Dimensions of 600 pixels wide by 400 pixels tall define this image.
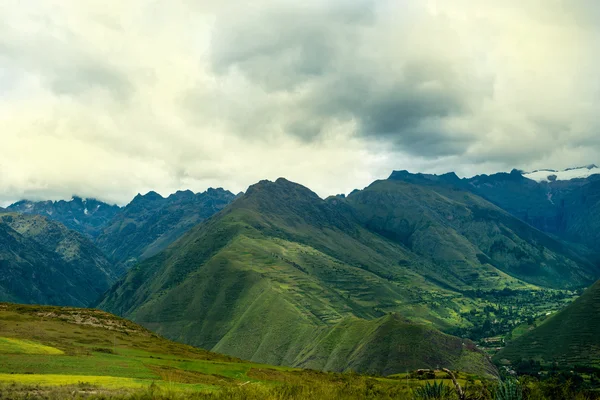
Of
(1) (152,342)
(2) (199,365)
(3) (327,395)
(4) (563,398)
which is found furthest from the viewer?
(1) (152,342)

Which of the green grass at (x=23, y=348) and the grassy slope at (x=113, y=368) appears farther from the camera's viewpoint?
the green grass at (x=23, y=348)

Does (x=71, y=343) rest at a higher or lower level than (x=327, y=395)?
lower

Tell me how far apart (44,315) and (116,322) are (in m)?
23.8

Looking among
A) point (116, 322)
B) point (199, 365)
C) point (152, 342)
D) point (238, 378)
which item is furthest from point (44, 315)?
point (238, 378)

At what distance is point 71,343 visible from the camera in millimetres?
113125

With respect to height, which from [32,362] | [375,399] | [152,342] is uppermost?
[375,399]

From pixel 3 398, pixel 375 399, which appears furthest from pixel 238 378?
pixel 375 399

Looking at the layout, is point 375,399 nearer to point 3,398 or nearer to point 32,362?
point 3,398

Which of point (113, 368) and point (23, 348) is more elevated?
point (23, 348)

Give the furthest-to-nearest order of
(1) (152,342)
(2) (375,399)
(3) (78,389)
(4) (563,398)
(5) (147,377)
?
(1) (152,342)
(5) (147,377)
(3) (78,389)
(4) (563,398)
(2) (375,399)

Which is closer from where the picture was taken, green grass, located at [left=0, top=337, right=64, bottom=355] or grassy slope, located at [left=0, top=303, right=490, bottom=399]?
grassy slope, located at [left=0, top=303, right=490, bottom=399]

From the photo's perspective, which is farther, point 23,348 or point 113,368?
point 23,348

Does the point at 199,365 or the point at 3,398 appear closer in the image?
the point at 3,398

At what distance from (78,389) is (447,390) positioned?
4465 cm
